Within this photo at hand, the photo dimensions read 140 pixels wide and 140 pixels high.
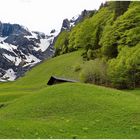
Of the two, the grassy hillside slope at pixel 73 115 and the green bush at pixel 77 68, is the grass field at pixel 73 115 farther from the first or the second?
the green bush at pixel 77 68

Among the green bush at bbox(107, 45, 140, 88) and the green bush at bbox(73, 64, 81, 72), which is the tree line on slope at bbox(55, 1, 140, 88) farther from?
the green bush at bbox(73, 64, 81, 72)

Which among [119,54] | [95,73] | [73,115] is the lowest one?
[95,73]

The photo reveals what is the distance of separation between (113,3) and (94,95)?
8945 centimetres

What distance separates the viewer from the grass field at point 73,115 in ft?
113

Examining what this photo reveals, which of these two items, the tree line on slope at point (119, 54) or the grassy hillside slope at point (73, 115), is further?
the tree line on slope at point (119, 54)

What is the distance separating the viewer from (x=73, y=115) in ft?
138

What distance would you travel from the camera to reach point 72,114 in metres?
42.5

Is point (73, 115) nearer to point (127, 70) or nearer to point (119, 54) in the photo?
point (127, 70)

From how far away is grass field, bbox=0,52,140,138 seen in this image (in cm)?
3431

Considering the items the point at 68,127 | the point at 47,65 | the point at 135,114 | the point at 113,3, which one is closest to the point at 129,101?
the point at 135,114

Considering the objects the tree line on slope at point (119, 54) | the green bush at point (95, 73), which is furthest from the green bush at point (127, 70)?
the green bush at point (95, 73)

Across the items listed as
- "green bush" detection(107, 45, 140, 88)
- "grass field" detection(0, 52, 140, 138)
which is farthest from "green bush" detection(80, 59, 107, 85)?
"grass field" detection(0, 52, 140, 138)

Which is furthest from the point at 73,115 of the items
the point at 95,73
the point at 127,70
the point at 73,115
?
the point at 95,73

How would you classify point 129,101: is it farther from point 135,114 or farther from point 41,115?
point 41,115
